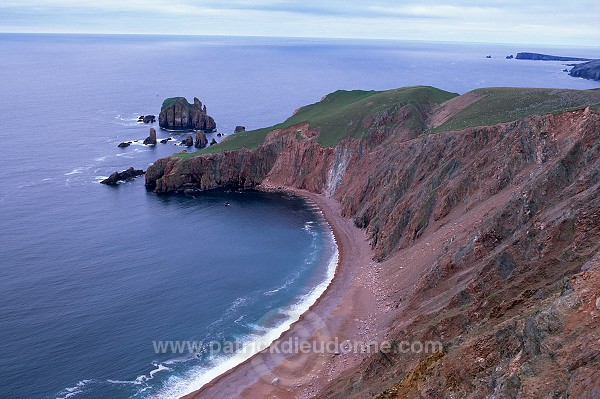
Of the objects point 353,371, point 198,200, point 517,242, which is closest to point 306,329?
point 353,371

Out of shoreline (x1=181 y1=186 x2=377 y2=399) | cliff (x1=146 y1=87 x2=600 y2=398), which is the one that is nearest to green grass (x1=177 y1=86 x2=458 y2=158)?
cliff (x1=146 y1=87 x2=600 y2=398)

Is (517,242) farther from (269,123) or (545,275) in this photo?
(269,123)

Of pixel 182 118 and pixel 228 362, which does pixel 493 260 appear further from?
pixel 182 118

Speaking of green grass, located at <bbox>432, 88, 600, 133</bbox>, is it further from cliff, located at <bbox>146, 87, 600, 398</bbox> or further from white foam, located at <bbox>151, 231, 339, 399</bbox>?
white foam, located at <bbox>151, 231, 339, 399</bbox>

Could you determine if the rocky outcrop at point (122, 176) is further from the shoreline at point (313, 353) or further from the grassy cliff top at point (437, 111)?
the shoreline at point (313, 353)

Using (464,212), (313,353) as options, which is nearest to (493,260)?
(313,353)

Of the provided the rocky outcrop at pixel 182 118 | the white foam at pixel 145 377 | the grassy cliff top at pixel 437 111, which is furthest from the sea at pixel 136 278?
the rocky outcrop at pixel 182 118
